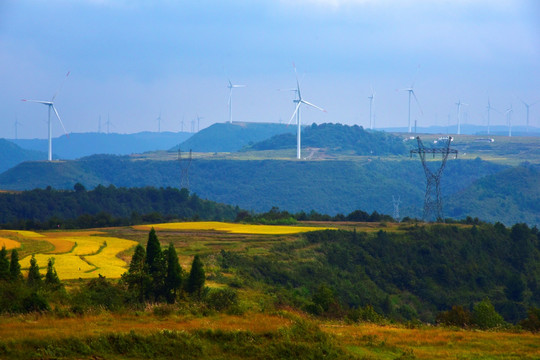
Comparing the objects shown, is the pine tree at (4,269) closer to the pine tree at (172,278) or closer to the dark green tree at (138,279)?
the dark green tree at (138,279)

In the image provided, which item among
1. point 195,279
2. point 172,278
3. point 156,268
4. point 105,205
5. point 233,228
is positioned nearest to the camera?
→ point 172,278

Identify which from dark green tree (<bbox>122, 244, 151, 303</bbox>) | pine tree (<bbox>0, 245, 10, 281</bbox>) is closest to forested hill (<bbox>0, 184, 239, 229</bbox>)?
dark green tree (<bbox>122, 244, 151, 303</bbox>)

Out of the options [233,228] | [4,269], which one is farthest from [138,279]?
[233,228]

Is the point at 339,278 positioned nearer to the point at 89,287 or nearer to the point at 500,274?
the point at 500,274

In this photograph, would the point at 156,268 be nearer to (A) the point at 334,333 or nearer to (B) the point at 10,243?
(A) the point at 334,333

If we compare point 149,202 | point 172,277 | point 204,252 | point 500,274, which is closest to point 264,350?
point 172,277

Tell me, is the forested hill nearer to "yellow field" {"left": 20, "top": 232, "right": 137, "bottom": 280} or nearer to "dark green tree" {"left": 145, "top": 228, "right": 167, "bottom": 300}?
"yellow field" {"left": 20, "top": 232, "right": 137, "bottom": 280}

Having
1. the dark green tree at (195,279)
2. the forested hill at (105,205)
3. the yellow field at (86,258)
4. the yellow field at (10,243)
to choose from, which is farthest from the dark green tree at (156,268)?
the forested hill at (105,205)
